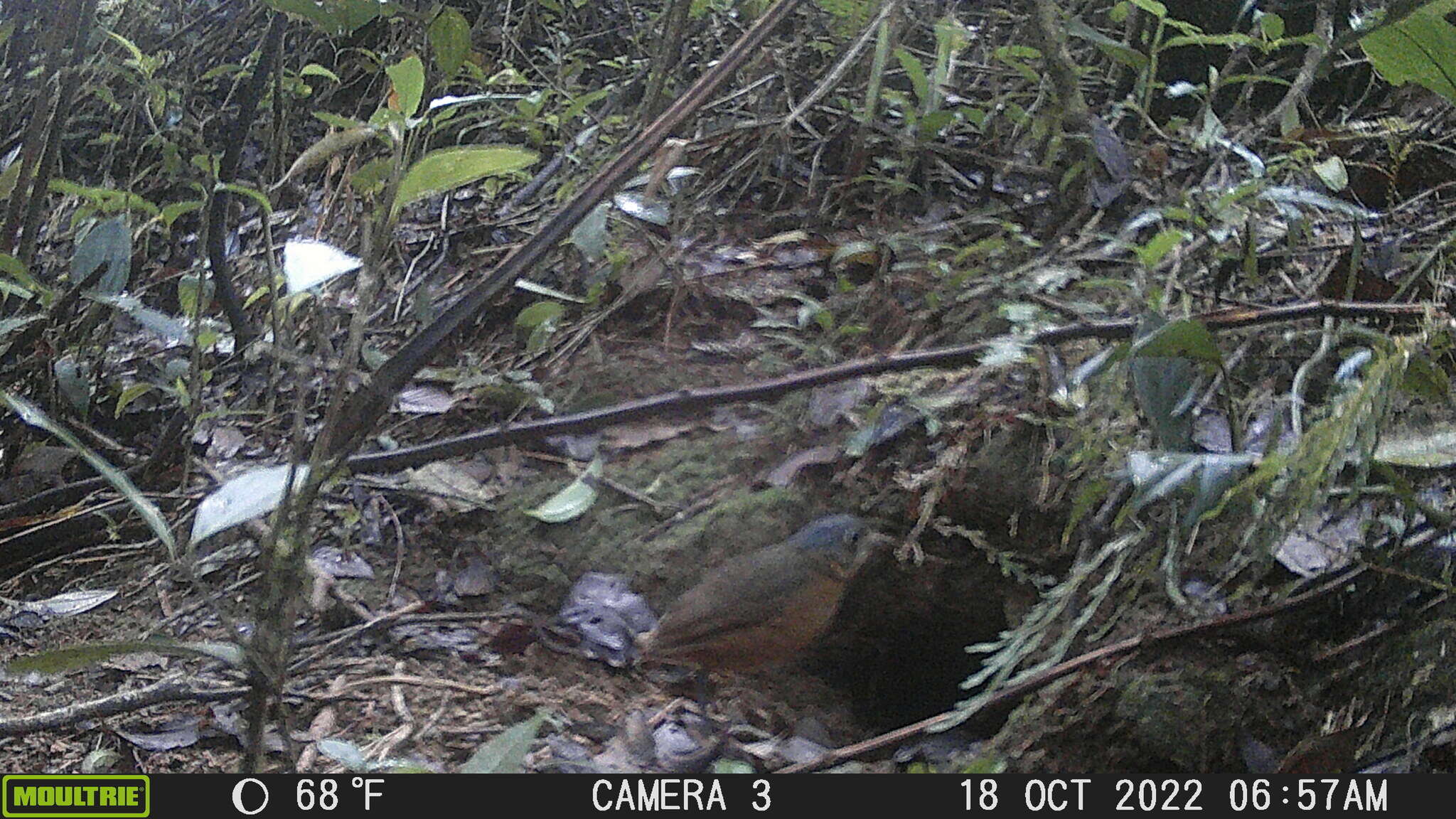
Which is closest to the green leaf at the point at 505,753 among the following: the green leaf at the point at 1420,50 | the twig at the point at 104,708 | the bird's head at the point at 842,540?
the twig at the point at 104,708

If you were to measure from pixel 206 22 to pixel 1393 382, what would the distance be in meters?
2.41

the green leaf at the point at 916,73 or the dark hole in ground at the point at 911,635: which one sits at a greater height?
the green leaf at the point at 916,73

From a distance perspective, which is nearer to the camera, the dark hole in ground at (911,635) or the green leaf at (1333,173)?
the dark hole in ground at (911,635)

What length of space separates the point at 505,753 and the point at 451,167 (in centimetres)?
42

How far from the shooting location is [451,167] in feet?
2.35

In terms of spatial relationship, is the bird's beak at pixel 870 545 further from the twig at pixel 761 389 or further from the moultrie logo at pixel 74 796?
the moultrie logo at pixel 74 796

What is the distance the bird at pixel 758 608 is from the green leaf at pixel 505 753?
364mm

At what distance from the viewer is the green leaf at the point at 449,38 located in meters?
1.26

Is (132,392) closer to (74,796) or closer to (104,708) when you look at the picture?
(104,708)

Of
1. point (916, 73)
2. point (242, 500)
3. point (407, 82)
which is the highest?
point (916, 73)

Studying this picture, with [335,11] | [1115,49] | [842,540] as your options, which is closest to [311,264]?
[335,11]

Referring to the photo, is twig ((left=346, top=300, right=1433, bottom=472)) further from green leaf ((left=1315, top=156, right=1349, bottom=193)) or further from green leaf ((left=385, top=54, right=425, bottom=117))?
green leaf ((left=1315, top=156, right=1349, bottom=193))

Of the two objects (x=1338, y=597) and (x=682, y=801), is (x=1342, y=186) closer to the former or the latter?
(x=1338, y=597)

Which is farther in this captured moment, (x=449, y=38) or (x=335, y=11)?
(x=449, y=38)
